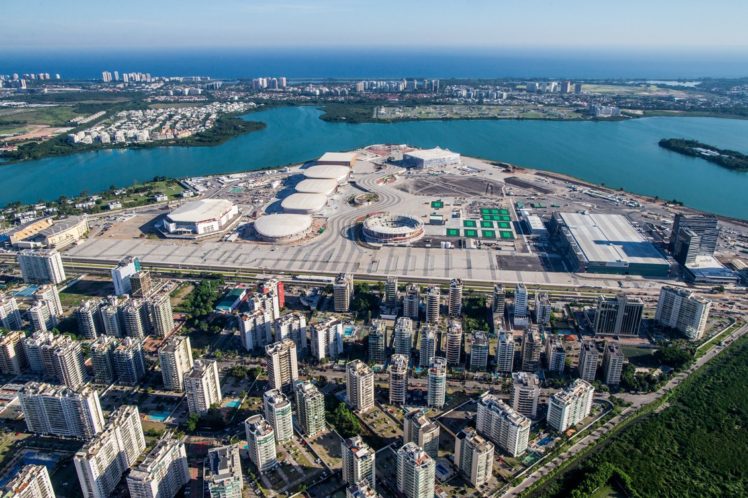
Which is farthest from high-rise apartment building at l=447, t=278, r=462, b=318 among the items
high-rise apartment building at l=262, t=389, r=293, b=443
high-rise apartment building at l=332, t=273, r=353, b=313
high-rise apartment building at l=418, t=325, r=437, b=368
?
high-rise apartment building at l=262, t=389, r=293, b=443

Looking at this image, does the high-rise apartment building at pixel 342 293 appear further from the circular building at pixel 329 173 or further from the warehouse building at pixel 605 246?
the circular building at pixel 329 173

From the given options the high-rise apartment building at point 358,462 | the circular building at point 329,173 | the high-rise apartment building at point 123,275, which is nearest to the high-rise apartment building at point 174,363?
the high-rise apartment building at point 358,462

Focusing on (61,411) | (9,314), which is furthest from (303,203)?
(61,411)

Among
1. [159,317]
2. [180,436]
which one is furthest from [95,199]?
[180,436]

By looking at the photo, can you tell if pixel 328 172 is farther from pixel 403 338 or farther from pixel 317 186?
pixel 403 338

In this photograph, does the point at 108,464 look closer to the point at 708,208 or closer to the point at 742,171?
the point at 708,208
